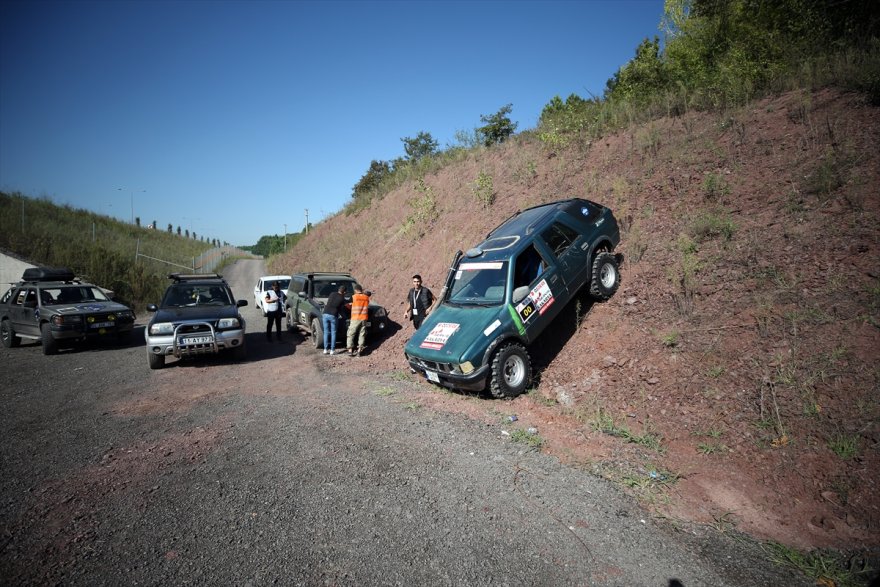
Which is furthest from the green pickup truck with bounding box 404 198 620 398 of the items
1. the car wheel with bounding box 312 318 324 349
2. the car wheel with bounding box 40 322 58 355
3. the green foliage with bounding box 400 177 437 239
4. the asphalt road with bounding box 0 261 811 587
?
the car wheel with bounding box 40 322 58 355

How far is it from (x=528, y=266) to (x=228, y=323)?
6.13 m

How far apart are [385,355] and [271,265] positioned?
90.0 ft

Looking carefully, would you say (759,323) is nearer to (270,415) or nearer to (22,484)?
(270,415)

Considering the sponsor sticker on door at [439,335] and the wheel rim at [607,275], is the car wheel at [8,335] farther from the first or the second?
the wheel rim at [607,275]

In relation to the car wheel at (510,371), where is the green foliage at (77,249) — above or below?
above

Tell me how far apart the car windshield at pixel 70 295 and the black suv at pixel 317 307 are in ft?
16.9

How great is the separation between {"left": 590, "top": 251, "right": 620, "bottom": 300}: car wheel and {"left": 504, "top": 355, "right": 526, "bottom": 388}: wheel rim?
216 centimetres

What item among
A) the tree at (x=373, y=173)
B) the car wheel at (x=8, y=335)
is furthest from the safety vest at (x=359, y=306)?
the tree at (x=373, y=173)

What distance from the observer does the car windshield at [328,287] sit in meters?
10.4

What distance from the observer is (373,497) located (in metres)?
3.51

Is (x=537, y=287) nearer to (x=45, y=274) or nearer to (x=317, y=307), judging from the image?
(x=317, y=307)

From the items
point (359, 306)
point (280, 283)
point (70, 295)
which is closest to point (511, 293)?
point (359, 306)

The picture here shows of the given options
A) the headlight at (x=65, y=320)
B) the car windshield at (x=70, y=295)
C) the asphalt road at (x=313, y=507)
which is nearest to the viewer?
the asphalt road at (x=313, y=507)

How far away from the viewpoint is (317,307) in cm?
977
